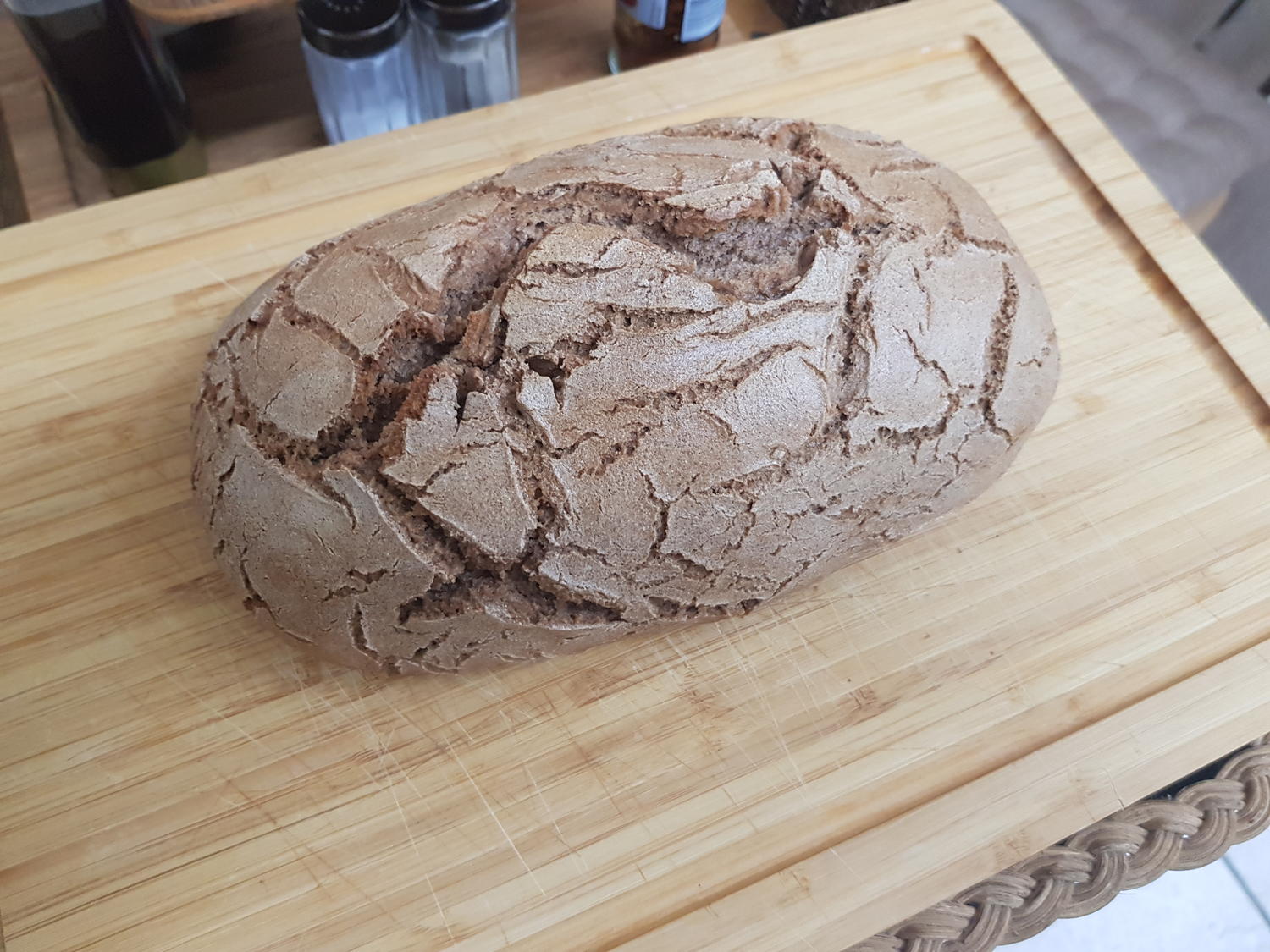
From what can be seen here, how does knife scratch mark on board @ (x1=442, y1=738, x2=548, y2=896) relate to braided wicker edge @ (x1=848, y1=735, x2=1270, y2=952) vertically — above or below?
above

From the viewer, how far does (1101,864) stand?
4.91ft

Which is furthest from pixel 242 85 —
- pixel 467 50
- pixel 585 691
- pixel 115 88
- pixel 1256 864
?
pixel 1256 864

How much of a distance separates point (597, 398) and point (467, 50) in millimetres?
1329

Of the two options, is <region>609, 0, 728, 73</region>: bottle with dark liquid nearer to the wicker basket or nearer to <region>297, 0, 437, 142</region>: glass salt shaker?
the wicker basket

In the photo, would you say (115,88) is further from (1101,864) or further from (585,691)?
(1101,864)

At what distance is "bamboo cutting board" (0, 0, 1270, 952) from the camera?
1.43 meters

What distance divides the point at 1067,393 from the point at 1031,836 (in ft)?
2.83

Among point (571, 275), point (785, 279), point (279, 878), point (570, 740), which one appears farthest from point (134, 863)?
point (785, 279)

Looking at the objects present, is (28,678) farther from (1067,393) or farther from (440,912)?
(1067,393)

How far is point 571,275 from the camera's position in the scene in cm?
132

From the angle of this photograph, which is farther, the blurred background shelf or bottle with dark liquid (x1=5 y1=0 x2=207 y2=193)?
the blurred background shelf

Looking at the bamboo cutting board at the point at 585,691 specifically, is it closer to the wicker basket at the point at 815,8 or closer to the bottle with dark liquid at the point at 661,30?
the bottle with dark liquid at the point at 661,30

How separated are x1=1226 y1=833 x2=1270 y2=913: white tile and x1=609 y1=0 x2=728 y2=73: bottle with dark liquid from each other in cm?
243

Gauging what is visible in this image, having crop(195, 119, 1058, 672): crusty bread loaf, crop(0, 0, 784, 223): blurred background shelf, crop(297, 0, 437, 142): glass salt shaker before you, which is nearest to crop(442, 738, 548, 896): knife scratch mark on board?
crop(195, 119, 1058, 672): crusty bread loaf
